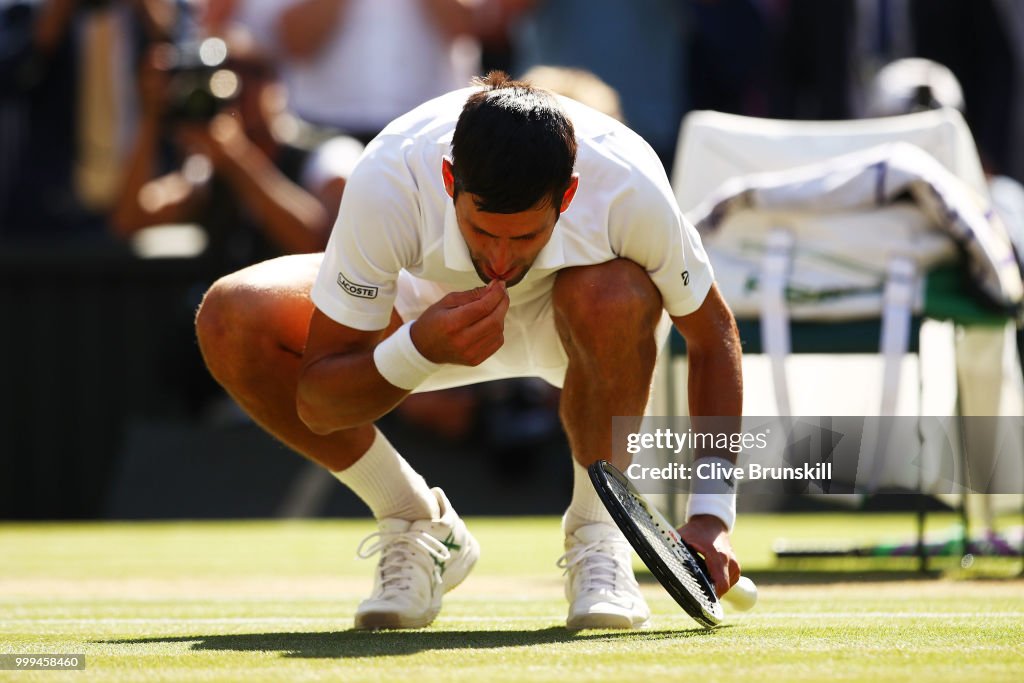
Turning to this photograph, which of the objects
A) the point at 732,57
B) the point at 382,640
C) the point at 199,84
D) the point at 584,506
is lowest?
the point at 382,640

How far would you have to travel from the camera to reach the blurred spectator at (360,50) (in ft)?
20.9

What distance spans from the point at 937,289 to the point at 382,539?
5.83ft

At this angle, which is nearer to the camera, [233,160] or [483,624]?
[483,624]

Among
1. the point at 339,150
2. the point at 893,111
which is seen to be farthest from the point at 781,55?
the point at 339,150

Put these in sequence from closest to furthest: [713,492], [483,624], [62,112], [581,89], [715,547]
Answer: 1. [715,547]
2. [713,492]
3. [483,624]
4. [581,89]
5. [62,112]

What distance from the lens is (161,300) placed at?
6793 millimetres

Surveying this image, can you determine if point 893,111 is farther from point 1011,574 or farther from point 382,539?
point 382,539

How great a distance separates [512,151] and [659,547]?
0.62 meters

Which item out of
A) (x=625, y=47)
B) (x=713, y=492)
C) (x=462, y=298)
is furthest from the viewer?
(x=625, y=47)

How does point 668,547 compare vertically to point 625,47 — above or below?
below

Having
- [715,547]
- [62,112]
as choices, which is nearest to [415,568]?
[715,547]

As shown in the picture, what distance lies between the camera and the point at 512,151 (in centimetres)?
235

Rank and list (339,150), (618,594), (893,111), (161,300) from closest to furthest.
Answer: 1. (618,594)
2. (893,111)
3. (339,150)
4. (161,300)

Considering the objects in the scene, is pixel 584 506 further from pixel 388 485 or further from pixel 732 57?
pixel 732 57
